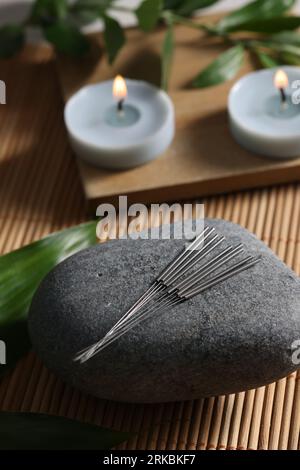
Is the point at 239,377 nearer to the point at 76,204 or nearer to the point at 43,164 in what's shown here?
the point at 76,204

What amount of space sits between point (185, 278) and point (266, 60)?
19.8 inches

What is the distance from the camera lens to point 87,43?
4.37 ft

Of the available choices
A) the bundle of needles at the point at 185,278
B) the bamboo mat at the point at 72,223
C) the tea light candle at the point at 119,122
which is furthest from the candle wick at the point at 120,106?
the bundle of needles at the point at 185,278

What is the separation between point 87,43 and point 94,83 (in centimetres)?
8

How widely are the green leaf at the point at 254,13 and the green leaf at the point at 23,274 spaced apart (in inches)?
17.5

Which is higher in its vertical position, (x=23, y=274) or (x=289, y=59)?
(x=289, y=59)

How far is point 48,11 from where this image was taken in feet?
4.50

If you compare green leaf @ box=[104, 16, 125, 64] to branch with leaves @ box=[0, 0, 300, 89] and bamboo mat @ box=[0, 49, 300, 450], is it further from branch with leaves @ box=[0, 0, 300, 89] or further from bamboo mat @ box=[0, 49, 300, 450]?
bamboo mat @ box=[0, 49, 300, 450]

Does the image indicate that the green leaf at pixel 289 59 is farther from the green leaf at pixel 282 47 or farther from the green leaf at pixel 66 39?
the green leaf at pixel 66 39

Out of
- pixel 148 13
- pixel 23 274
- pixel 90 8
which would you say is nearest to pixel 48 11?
pixel 90 8

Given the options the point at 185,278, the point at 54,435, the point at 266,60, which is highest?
the point at 266,60

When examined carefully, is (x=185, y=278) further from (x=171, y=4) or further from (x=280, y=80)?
(x=171, y=4)

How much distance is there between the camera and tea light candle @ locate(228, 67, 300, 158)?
44.0 inches

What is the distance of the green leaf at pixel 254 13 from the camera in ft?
4.26
